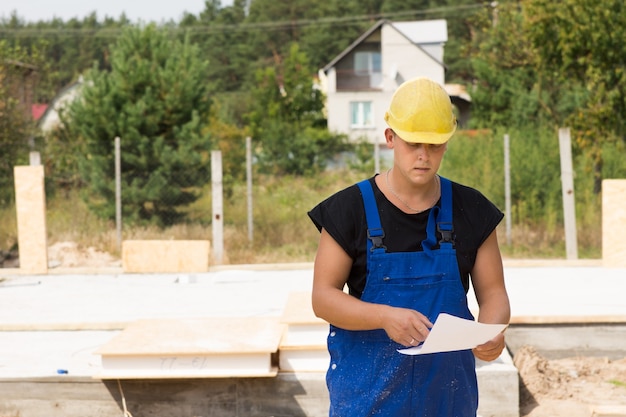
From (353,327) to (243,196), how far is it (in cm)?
1356

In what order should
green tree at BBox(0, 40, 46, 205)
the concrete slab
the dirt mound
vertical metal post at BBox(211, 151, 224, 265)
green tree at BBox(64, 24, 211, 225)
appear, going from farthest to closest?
1. green tree at BBox(0, 40, 46, 205)
2. green tree at BBox(64, 24, 211, 225)
3. vertical metal post at BBox(211, 151, 224, 265)
4. the concrete slab
5. the dirt mound

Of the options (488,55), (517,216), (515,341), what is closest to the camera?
(515,341)

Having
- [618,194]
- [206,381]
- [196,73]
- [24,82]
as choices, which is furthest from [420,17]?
[206,381]

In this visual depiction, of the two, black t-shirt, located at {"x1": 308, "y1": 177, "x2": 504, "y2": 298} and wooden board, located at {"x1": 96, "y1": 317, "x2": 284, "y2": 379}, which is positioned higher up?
black t-shirt, located at {"x1": 308, "y1": 177, "x2": 504, "y2": 298}

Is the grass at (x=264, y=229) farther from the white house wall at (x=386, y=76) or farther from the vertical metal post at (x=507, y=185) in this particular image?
the white house wall at (x=386, y=76)

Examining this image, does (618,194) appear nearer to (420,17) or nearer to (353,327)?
(353,327)

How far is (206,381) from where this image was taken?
620 centimetres

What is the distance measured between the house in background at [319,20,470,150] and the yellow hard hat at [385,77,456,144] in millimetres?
42324

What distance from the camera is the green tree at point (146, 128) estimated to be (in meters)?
15.8

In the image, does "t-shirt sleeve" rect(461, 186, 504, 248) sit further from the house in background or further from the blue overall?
the house in background

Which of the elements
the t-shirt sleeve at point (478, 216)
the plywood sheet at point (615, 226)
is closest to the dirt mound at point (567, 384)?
the t-shirt sleeve at point (478, 216)

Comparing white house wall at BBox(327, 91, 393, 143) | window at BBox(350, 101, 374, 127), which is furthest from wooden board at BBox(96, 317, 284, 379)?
window at BBox(350, 101, 374, 127)

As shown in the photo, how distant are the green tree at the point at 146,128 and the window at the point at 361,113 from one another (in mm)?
30300

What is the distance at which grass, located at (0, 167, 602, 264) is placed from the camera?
14.8 metres
